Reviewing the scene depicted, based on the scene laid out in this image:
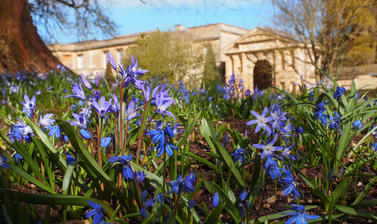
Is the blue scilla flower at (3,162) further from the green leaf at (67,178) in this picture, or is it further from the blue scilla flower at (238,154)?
the blue scilla flower at (238,154)

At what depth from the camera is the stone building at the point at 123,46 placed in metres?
30.2

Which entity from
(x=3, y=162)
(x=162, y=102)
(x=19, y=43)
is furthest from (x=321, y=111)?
(x=19, y=43)

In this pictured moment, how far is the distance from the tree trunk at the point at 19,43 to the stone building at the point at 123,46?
15.3m

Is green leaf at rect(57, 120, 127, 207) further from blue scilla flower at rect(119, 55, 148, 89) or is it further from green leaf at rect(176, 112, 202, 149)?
green leaf at rect(176, 112, 202, 149)

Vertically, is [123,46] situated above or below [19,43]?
above

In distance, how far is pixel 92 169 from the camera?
1277 millimetres

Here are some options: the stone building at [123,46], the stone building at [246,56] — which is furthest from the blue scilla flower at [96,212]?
the stone building at [123,46]

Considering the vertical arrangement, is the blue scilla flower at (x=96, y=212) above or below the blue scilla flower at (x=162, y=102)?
below

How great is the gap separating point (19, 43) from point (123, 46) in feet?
104

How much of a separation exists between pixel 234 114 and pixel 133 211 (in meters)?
2.19

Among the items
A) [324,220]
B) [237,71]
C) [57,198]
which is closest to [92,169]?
[57,198]

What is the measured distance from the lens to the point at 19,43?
24.7 feet

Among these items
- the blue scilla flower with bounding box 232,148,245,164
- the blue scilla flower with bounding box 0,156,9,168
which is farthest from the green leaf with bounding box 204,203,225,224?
the blue scilla flower with bounding box 0,156,9,168

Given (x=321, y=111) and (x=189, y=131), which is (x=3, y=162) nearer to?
(x=189, y=131)
